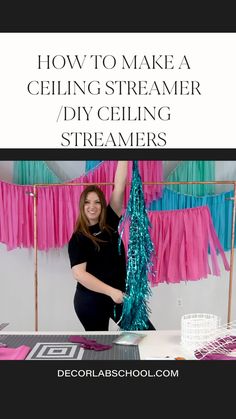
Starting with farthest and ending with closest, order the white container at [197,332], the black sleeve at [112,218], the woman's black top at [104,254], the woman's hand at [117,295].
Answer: the black sleeve at [112,218] < the woman's black top at [104,254] < the woman's hand at [117,295] < the white container at [197,332]

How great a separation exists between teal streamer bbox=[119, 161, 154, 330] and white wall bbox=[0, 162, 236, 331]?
1.10 m

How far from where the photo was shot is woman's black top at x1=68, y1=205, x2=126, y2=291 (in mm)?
2330

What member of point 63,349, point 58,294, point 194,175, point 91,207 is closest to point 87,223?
point 91,207

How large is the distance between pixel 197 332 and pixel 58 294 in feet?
5.60

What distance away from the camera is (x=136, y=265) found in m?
2.26

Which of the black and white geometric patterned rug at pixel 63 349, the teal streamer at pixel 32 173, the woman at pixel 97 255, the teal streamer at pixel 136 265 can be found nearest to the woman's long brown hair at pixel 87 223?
the woman at pixel 97 255

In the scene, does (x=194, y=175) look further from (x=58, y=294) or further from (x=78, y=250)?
(x=58, y=294)

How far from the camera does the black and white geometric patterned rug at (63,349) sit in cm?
176

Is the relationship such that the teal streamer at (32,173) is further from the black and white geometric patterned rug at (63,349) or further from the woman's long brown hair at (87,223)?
the black and white geometric patterned rug at (63,349)

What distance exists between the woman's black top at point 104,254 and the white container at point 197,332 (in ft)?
1.90

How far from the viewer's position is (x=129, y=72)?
5.97ft

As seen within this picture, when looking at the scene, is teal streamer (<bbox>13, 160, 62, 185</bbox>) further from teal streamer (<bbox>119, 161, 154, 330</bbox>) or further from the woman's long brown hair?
teal streamer (<bbox>119, 161, 154, 330</bbox>)

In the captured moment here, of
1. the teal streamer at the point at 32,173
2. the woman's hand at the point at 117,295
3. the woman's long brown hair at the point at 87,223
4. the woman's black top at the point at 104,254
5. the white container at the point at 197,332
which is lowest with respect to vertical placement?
the white container at the point at 197,332

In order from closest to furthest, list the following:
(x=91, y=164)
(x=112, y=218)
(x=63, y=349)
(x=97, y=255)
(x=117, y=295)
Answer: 1. (x=63, y=349)
2. (x=117, y=295)
3. (x=97, y=255)
4. (x=112, y=218)
5. (x=91, y=164)
